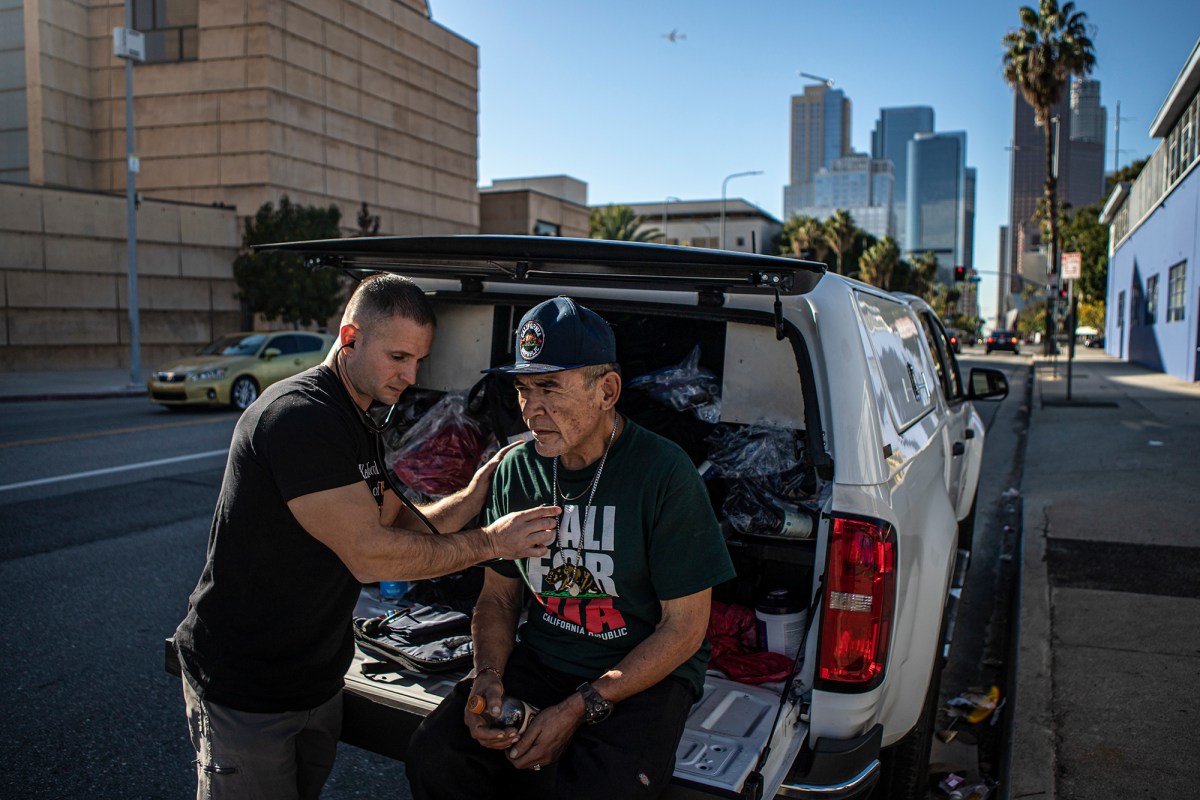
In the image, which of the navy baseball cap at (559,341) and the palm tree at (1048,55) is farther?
the palm tree at (1048,55)

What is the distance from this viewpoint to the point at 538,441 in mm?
2623

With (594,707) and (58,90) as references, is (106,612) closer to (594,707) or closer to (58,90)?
(594,707)

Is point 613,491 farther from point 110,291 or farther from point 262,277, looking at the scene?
point 110,291

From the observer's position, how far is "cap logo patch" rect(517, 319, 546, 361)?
253cm

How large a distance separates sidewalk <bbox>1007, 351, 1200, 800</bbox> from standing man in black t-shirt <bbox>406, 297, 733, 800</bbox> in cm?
176

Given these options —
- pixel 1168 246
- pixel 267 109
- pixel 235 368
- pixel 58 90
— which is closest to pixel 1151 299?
pixel 1168 246

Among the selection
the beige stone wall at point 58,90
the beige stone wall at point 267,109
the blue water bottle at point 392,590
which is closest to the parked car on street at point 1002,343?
the beige stone wall at point 267,109

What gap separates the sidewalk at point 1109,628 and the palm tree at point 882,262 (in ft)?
197

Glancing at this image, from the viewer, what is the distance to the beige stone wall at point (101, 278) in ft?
89.6

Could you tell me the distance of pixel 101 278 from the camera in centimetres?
2959

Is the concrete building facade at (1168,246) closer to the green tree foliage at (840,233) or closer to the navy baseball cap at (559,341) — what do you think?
the navy baseball cap at (559,341)

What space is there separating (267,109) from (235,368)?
73.2ft

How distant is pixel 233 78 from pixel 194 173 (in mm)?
3965

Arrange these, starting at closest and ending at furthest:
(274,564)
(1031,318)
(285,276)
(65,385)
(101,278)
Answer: (274,564) < (65,385) < (285,276) < (101,278) < (1031,318)
